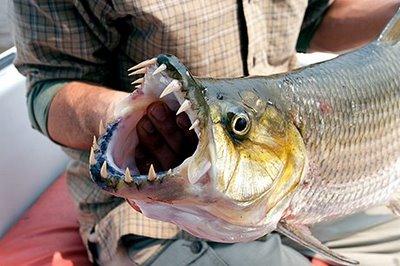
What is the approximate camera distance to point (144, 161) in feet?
4.15

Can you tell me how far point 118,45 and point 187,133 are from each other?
74 centimetres

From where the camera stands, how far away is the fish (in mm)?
1106

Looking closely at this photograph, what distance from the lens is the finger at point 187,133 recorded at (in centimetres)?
120

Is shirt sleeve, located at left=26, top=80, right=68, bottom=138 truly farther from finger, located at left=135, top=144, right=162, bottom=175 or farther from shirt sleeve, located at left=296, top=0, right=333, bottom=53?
shirt sleeve, located at left=296, top=0, right=333, bottom=53

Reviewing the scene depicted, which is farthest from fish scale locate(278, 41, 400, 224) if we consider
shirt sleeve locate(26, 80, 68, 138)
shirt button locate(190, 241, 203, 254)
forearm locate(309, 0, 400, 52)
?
shirt sleeve locate(26, 80, 68, 138)

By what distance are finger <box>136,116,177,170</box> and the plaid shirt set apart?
1.89ft

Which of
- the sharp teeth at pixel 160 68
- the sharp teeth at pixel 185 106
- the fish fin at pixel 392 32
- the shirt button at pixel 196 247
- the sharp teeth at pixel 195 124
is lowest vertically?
the shirt button at pixel 196 247

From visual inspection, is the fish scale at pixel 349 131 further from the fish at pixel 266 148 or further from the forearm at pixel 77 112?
the forearm at pixel 77 112

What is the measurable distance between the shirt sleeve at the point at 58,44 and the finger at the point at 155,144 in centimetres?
63

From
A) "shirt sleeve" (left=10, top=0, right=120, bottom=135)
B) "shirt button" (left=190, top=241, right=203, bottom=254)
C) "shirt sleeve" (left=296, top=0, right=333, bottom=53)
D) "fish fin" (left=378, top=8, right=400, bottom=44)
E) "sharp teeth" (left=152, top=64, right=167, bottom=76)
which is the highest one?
"sharp teeth" (left=152, top=64, right=167, bottom=76)

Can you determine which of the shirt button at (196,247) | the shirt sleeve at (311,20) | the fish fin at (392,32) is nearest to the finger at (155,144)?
the shirt button at (196,247)

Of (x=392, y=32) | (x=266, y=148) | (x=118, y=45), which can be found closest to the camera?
(x=266, y=148)

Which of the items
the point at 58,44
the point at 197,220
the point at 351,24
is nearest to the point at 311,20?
the point at 351,24

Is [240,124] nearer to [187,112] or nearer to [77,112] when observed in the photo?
[187,112]
